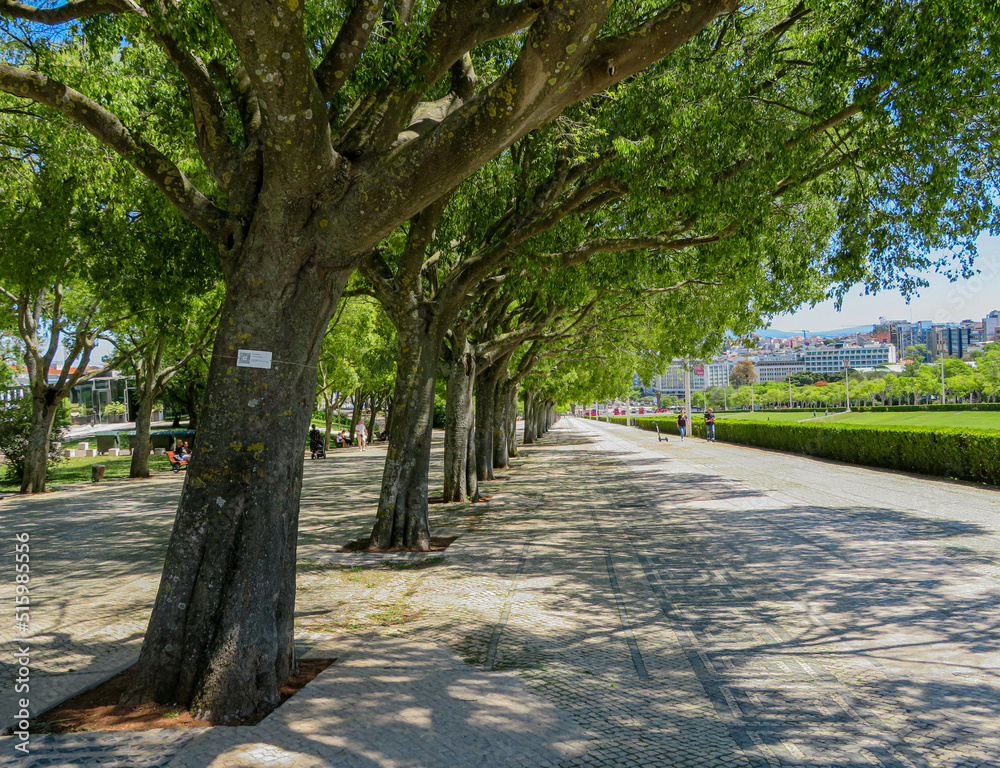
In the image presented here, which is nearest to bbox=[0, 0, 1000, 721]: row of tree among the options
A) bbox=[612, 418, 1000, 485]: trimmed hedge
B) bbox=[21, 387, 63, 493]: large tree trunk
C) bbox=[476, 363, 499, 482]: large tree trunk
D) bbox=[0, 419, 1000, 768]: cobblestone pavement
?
bbox=[0, 419, 1000, 768]: cobblestone pavement

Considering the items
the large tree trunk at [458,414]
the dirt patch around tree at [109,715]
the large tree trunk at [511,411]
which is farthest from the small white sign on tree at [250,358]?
the large tree trunk at [511,411]

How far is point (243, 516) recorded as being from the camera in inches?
168

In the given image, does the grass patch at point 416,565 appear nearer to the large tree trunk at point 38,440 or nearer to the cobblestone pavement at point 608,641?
the cobblestone pavement at point 608,641

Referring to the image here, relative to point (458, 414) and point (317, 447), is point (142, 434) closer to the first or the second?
point (317, 447)

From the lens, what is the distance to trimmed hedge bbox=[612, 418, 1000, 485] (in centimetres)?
1465

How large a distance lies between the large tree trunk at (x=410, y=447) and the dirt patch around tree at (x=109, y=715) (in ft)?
16.2

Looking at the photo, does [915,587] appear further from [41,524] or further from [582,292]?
[41,524]

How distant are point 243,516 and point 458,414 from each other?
912 centimetres

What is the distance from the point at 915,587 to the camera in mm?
6641

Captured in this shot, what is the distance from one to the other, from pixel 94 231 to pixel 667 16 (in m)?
8.30

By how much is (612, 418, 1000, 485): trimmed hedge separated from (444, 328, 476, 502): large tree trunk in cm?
1139

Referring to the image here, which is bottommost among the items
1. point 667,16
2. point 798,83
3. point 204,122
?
point 204,122

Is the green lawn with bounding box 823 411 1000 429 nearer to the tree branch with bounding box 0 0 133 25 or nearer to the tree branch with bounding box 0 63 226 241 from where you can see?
the tree branch with bounding box 0 63 226 241

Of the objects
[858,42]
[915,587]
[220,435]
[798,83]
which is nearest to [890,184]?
[798,83]
